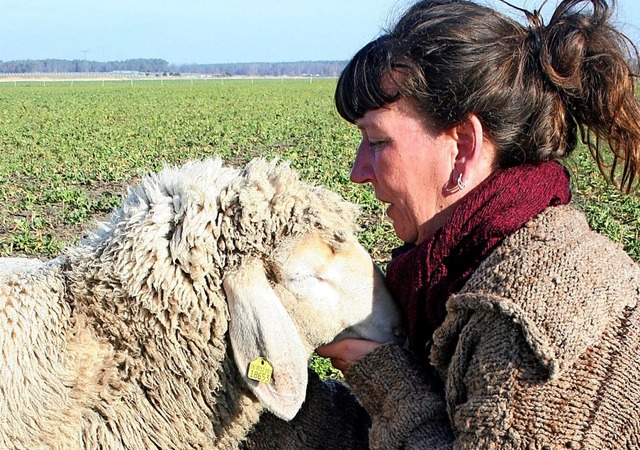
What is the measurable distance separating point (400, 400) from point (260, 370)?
44 cm

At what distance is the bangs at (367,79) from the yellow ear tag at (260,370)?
878 mm

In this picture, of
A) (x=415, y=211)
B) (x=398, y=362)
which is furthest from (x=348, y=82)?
(x=398, y=362)

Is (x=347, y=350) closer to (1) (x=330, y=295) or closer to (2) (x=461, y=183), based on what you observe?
(1) (x=330, y=295)

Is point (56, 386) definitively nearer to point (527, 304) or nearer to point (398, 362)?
point (398, 362)

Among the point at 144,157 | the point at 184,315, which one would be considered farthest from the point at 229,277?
the point at 144,157

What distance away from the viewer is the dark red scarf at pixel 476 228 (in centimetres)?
217

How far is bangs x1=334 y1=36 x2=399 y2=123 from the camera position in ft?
7.79

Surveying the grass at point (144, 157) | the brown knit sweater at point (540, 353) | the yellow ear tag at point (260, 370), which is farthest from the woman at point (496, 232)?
the grass at point (144, 157)

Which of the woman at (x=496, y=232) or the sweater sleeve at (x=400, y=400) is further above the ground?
the woman at (x=496, y=232)

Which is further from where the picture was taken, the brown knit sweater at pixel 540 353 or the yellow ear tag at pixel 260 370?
the yellow ear tag at pixel 260 370

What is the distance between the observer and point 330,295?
8.13ft

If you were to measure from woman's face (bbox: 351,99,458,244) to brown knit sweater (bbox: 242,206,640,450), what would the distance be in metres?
0.37

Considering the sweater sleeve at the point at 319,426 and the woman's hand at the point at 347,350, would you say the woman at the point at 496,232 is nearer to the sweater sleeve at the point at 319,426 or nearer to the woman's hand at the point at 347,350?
A: the woman's hand at the point at 347,350

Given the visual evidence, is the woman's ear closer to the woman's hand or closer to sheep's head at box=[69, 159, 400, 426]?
sheep's head at box=[69, 159, 400, 426]
